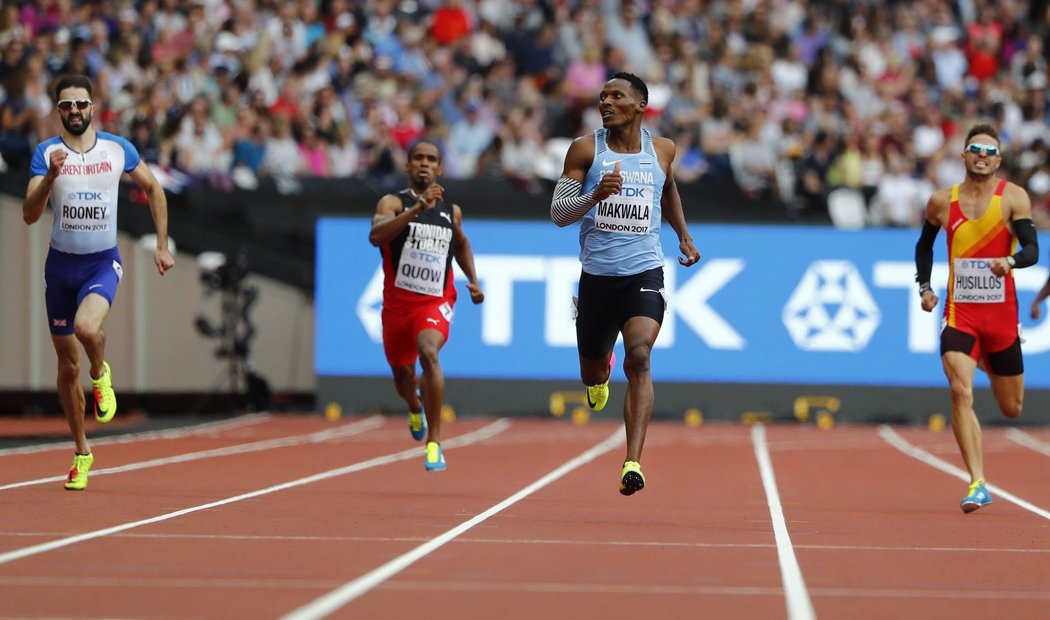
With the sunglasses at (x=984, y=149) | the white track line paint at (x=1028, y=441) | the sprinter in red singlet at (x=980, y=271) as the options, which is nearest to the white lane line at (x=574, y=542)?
the sprinter in red singlet at (x=980, y=271)

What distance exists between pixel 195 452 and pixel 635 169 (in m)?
6.67

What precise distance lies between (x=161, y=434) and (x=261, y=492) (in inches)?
266

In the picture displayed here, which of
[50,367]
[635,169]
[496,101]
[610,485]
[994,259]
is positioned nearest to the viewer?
[635,169]

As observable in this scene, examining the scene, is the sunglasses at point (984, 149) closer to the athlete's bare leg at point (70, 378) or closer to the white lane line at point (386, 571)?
the white lane line at point (386, 571)

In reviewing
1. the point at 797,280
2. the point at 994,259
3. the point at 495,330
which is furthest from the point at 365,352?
the point at 994,259

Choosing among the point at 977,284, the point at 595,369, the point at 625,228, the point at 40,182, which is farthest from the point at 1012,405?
the point at 40,182

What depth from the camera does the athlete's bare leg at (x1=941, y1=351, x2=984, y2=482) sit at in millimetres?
10641

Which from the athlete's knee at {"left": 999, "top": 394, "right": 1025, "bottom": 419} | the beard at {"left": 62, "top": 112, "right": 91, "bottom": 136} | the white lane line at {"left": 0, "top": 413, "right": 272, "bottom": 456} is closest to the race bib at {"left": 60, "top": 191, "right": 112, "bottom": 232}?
the beard at {"left": 62, "top": 112, "right": 91, "bottom": 136}

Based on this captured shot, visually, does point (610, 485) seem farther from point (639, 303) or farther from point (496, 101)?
point (496, 101)

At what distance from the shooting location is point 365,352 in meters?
20.9

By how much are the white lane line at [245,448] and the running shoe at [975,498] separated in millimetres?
5672

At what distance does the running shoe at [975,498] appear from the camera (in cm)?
1034

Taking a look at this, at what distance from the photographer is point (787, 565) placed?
24.7 ft

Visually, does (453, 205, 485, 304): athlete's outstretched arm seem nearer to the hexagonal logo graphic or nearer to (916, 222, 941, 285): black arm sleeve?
(916, 222, 941, 285): black arm sleeve
